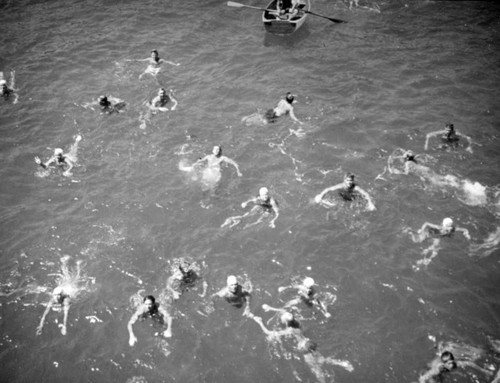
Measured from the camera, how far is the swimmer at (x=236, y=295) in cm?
1422

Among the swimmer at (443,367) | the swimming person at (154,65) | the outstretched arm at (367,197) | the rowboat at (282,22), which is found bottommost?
the swimmer at (443,367)

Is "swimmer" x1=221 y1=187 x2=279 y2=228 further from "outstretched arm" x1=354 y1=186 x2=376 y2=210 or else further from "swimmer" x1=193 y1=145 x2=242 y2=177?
"outstretched arm" x1=354 y1=186 x2=376 y2=210

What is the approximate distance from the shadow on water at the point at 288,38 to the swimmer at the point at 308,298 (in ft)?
68.2

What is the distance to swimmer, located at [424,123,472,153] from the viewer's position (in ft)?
65.2

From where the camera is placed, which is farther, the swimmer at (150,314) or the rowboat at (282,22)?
the rowboat at (282,22)

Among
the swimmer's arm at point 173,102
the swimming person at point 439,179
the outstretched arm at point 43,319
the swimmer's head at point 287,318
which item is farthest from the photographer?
the swimmer's arm at point 173,102

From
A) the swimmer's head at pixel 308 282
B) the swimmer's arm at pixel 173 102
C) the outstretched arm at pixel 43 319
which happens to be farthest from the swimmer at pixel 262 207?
the swimmer's arm at pixel 173 102

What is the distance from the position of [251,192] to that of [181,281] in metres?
5.81

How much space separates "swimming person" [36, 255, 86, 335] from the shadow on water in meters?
21.8

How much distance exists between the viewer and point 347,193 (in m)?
17.8

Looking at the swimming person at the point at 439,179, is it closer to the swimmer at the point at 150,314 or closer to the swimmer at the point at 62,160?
the swimmer at the point at 150,314

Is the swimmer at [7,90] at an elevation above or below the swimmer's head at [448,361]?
above

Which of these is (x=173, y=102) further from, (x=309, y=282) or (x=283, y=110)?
(x=309, y=282)

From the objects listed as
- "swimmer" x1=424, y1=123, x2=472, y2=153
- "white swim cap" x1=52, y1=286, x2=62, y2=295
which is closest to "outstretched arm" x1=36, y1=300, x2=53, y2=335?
"white swim cap" x1=52, y1=286, x2=62, y2=295
